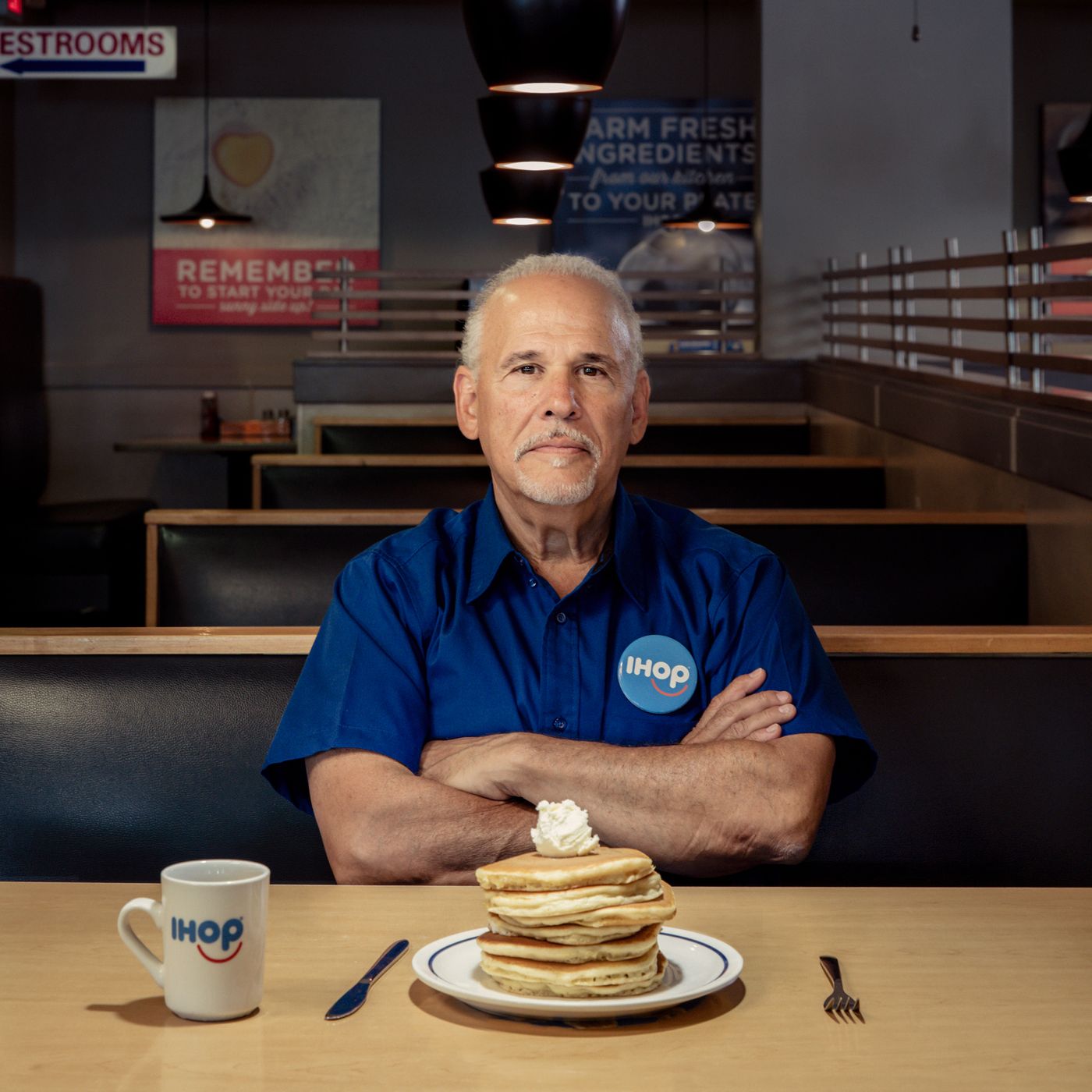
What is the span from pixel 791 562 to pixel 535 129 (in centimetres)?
162

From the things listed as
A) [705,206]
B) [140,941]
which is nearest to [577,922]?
[140,941]

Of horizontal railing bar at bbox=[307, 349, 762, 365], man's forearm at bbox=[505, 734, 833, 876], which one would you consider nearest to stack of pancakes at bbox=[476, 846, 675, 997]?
man's forearm at bbox=[505, 734, 833, 876]

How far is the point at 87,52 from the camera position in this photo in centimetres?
633

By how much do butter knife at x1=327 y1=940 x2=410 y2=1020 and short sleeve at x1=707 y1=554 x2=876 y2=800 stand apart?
2.33ft

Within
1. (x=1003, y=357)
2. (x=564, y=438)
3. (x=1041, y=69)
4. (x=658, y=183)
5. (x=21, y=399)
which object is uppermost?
(x=1041, y=69)

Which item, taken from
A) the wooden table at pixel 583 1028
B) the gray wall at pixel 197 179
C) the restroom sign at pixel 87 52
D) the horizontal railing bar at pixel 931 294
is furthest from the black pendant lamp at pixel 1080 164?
the wooden table at pixel 583 1028

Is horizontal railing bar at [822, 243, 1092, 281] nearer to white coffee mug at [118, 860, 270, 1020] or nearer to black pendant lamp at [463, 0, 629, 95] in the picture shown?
black pendant lamp at [463, 0, 629, 95]

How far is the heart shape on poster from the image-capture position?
9.56 metres

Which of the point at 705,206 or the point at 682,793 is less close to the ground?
the point at 705,206

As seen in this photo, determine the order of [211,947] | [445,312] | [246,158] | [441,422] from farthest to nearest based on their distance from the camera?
[246,158]
[445,312]
[441,422]
[211,947]

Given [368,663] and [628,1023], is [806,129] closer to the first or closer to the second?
[368,663]

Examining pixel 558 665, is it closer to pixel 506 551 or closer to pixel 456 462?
pixel 506 551

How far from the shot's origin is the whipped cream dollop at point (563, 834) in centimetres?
101

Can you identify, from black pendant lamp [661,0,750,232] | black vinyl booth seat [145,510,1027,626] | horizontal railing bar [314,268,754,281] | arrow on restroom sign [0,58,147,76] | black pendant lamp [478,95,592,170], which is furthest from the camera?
black pendant lamp [661,0,750,232]
